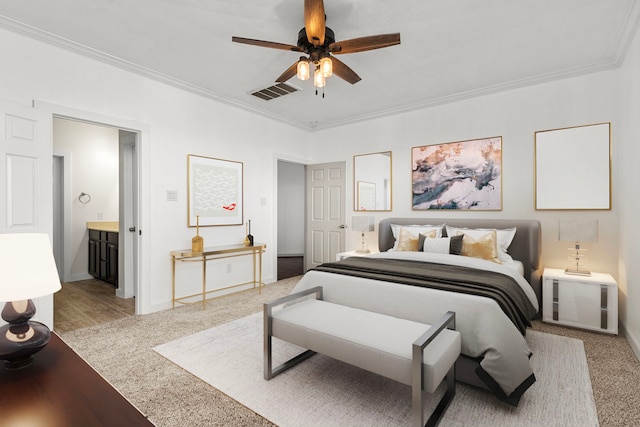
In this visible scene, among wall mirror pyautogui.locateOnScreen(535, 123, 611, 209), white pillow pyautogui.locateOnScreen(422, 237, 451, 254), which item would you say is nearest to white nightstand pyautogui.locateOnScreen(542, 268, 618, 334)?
wall mirror pyautogui.locateOnScreen(535, 123, 611, 209)

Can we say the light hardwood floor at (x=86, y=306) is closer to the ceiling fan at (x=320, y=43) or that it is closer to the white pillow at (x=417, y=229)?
the ceiling fan at (x=320, y=43)

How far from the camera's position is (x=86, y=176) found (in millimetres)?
5508

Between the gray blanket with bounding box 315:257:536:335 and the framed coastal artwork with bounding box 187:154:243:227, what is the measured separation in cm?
207

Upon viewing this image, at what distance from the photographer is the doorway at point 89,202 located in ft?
14.2

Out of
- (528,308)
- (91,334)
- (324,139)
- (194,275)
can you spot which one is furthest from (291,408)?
(324,139)

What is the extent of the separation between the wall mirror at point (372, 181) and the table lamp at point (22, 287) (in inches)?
177

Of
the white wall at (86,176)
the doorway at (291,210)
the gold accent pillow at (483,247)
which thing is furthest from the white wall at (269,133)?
the doorway at (291,210)

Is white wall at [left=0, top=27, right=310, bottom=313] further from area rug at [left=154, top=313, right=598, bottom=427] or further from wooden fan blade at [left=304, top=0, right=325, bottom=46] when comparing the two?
wooden fan blade at [left=304, top=0, right=325, bottom=46]

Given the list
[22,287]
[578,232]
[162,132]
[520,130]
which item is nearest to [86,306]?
[162,132]

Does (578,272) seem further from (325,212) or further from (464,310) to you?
(325,212)

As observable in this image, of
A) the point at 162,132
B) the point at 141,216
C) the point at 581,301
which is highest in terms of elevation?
the point at 162,132

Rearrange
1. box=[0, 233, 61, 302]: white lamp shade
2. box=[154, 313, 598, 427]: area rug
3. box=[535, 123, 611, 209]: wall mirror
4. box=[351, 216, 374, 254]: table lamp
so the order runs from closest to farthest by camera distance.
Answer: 1. box=[0, 233, 61, 302]: white lamp shade
2. box=[154, 313, 598, 427]: area rug
3. box=[535, 123, 611, 209]: wall mirror
4. box=[351, 216, 374, 254]: table lamp

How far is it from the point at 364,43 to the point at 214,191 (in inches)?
114

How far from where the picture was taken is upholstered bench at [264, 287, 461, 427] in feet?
5.43
